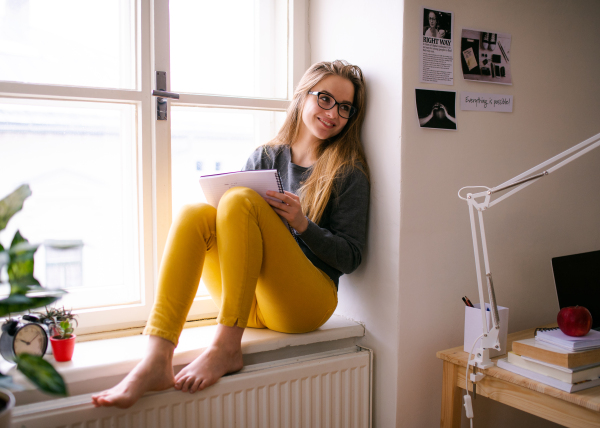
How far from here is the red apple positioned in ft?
3.91

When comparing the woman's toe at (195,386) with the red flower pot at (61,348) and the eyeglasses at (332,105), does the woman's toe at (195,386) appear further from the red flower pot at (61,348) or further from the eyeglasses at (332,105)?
the eyeglasses at (332,105)

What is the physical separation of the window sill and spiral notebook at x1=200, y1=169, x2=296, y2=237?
392 mm

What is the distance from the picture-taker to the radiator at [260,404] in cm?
109

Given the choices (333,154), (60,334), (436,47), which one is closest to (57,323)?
(60,334)

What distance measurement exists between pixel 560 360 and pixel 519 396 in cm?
14

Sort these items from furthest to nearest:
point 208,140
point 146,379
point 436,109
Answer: point 208,140
point 436,109
point 146,379

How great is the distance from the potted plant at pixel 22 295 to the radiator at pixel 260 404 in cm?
29

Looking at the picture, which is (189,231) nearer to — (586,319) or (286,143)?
(286,143)

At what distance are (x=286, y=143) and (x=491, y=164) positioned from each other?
2.13ft

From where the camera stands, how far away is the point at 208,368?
1197mm

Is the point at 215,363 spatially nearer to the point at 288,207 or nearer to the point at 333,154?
the point at 288,207

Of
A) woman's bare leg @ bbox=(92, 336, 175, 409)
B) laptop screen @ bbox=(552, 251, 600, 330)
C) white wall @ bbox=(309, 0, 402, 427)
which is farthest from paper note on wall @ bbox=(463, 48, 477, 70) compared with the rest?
woman's bare leg @ bbox=(92, 336, 175, 409)

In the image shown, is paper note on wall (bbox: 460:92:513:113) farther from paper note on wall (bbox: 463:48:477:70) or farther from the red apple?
the red apple

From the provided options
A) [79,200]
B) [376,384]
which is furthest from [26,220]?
[376,384]
